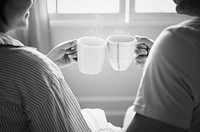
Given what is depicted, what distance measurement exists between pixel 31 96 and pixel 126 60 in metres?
0.45

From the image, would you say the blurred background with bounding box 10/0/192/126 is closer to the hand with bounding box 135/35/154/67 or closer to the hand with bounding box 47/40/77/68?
the hand with bounding box 47/40/77/68

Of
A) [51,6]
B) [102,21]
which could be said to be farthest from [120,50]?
[51,6]

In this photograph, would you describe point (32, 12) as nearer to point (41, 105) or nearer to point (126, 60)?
point (126, 60)

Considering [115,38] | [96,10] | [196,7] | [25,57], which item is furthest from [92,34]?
[196,7]

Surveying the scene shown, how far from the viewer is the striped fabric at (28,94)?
3.15 ft

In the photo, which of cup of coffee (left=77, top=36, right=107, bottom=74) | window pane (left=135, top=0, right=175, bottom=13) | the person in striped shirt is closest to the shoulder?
the person in striped shirt

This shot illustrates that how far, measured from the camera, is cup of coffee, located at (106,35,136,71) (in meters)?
1.22

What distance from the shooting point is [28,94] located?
0.97 m

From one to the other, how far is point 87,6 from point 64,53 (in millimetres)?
551

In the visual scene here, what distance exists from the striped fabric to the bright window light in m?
0.87

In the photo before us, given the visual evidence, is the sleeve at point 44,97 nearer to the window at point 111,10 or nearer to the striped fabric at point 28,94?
the striped fabric at point 28,94

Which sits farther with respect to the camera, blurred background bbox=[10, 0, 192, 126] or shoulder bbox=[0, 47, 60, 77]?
blurred background bbox=[10, 0, 192, 126]

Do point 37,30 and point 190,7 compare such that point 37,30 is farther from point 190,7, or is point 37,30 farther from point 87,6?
point 190,7

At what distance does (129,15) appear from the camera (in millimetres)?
1828
